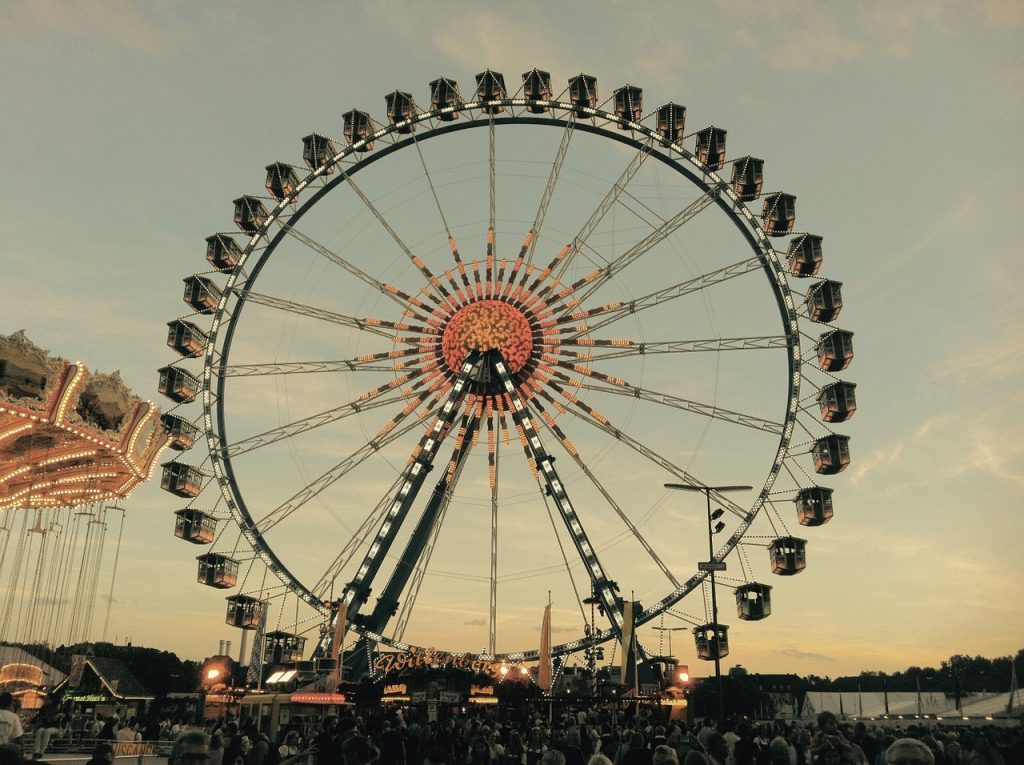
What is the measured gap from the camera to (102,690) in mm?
54250

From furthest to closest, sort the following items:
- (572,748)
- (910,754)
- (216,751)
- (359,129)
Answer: (359,129)
(216,751)
(572,748)
(910,754)

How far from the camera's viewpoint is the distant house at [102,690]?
50438mm

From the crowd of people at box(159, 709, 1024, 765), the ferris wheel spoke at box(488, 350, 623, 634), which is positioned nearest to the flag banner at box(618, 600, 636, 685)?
the ferris wheel spoke at box(488, 350, 623, 634)

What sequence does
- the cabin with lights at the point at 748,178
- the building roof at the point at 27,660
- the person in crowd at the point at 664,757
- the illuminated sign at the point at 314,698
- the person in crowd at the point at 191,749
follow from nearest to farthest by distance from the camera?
the person in crowd at the point at 191,749
the person in crowd at the point at 664,757
the illuminated sign at the point at 314,698
the cabin with lights at the point at 748,178
the building roof at the point at 27,660

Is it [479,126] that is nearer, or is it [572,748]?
[572,748]

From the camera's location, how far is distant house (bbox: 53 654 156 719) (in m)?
50.4

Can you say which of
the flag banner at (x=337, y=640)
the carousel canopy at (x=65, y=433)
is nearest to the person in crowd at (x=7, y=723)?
the carousel canopy at (x=65, y=433)

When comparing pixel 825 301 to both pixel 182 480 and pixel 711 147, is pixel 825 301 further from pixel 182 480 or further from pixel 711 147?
pixel 182 480

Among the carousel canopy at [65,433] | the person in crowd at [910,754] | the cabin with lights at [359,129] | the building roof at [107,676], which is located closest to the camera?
the person in crowd at [910,754]

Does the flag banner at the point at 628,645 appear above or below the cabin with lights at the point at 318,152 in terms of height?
below

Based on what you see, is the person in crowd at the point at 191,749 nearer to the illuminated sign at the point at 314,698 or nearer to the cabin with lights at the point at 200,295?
the illuminated sign at the point at 314,698

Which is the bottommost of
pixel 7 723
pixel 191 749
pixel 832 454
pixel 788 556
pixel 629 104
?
pixel 7 723

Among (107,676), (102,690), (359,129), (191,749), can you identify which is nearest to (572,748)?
(191,749)

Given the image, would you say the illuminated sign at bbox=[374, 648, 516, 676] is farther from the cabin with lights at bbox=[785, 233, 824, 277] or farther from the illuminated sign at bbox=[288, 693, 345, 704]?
the cabin with lights at bbox=[785, 233, 824, 277]
